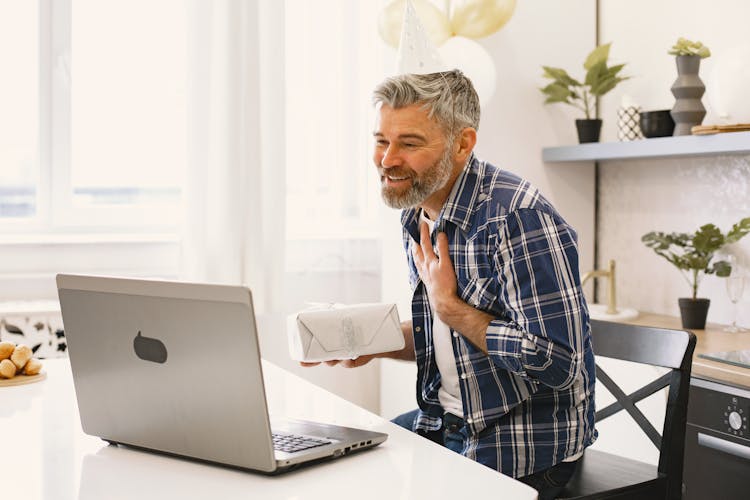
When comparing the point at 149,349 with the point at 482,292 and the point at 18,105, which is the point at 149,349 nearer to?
the point at 482,292

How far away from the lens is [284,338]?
124 inches

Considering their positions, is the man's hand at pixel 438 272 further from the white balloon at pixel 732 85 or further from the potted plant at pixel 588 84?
the potted plant at pixel 588 84

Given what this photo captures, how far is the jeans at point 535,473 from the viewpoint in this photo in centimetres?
160

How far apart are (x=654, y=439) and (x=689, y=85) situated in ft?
4.36

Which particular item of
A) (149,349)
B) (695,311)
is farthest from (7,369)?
(695,311)

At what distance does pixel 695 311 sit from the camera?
2650 mm

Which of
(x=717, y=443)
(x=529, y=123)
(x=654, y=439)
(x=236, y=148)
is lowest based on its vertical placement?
(x=717, y=443)

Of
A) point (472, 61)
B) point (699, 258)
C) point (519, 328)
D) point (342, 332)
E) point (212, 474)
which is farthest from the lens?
point (472, 61)

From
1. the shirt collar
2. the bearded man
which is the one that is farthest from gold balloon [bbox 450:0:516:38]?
the shirt collar

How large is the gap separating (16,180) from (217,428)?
81.9 inches

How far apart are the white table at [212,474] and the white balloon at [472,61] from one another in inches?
61.7

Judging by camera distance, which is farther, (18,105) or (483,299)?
(18,105)

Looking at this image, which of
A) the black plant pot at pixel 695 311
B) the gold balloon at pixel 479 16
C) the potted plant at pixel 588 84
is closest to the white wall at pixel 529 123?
the potted plant at pixel 588 84

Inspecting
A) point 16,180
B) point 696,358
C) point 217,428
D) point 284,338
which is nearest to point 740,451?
point 696,358
